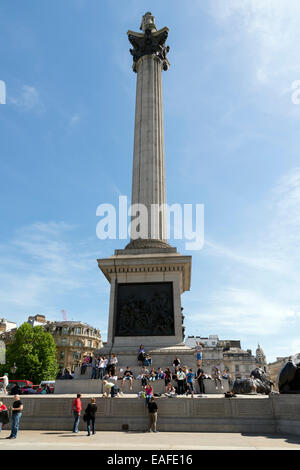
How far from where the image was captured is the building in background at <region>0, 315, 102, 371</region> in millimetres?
74500

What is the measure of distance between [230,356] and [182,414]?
8713 centimetres

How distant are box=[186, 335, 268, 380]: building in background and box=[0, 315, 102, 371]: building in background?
2454 centimetres

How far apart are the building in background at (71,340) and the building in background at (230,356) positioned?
24.5 metres

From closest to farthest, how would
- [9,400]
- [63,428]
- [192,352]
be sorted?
[63,428], [9,400], [192,352]

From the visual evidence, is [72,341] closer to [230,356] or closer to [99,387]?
[230,356]

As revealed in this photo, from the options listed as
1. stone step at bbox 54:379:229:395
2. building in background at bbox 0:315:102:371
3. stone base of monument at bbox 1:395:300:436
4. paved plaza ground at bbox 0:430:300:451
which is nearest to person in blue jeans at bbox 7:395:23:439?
paved plaza ground at bbox 0:430:300:451

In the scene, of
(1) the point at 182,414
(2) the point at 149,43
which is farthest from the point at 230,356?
(1) the point at 182,414

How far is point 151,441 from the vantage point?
952cm

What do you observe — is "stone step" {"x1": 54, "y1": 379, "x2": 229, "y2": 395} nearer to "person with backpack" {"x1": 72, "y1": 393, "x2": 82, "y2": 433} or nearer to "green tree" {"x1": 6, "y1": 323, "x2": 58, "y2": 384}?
"person with backpack" {"x1": 72, "y1": 393, "x2": 82, "y2": 433}

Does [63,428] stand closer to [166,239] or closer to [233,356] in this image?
[166,239]

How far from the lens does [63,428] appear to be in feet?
41.2

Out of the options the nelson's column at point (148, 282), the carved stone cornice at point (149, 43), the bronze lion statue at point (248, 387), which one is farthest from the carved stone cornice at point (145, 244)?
the carved stone cornice at point (149, 43)
